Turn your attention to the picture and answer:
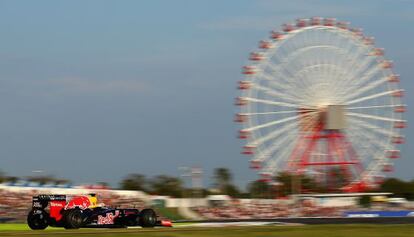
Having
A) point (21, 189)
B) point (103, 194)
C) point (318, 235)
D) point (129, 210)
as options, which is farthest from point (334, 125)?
point (318, 235)

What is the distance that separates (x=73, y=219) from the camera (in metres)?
35.6

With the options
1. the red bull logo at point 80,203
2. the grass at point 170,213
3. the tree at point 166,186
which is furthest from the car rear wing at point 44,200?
the tree at point 166,186

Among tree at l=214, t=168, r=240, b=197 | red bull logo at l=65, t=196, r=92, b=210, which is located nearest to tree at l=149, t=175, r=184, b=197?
tree at l=214, t=168, r=240, b=197

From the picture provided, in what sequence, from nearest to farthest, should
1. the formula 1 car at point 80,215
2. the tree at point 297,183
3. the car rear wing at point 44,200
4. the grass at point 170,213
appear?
the formula 1 car at point 80,215
the car rear wing at point 44,200
the grass at point 170,213
the tree at point 297,183

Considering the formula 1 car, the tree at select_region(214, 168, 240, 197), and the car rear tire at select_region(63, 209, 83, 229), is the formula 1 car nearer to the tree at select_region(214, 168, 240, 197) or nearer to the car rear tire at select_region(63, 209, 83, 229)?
the car rear tire at select_region(63, 209, 83, 229)

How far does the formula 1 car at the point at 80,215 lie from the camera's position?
3588 cm

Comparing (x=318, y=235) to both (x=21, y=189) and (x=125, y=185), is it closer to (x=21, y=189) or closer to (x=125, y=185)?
(x=21, y=189)

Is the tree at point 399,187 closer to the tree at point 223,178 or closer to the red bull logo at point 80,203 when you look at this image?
the tree at point 223,178

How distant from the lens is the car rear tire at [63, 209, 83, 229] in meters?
35.6

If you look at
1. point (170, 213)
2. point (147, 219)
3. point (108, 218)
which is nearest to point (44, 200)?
point (108, 218)

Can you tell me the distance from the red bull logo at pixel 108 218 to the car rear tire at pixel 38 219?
7.59ft

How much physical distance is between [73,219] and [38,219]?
1.85 metres

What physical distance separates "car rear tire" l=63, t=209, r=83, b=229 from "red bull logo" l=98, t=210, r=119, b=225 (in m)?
0.91

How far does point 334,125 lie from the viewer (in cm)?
7881
